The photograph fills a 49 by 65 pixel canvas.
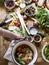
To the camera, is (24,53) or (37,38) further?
(37,38)

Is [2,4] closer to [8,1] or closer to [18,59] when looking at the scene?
[8,1]

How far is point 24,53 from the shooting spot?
2029 mm

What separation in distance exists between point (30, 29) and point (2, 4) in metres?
0.40

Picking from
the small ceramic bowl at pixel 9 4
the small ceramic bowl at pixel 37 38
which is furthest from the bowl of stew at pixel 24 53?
the small ceramic bowl at pixel 9 4

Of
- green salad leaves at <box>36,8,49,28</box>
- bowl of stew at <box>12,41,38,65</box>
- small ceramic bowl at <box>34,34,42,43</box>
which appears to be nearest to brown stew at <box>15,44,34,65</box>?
bowl of stew at <box>12,41,38,65</box>

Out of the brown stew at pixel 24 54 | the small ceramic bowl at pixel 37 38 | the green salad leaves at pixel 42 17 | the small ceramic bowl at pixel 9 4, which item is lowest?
the brown stew at pixel 24 54

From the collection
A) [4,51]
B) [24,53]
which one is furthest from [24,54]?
[4,51]

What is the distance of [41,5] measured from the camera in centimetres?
229

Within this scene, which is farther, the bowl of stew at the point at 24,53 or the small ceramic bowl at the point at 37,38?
the small ceramic bowl at the point at 37,38

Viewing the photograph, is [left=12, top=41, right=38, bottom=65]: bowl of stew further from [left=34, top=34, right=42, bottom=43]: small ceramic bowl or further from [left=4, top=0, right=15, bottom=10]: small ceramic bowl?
[left=4, top=0, right=15, bottom=10]: small ceramic bowl

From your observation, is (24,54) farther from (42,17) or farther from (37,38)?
(42,17)

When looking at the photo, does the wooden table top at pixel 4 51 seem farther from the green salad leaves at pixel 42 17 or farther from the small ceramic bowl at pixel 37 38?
the green salad leaves at pixel 42 17

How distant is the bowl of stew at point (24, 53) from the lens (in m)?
1.98

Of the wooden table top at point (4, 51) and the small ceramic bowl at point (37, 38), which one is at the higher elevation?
the small ceramic bowl at point (37, 38)
